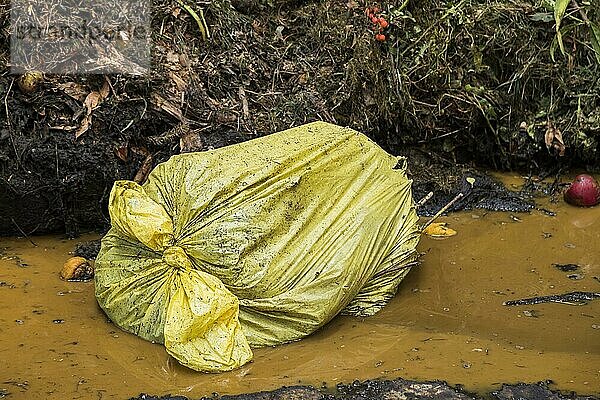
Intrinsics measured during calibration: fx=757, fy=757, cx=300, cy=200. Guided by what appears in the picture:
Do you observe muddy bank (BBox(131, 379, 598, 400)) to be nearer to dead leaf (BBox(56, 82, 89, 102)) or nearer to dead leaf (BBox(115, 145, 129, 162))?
dead leaf (BBox(115, 145, 129, 162))

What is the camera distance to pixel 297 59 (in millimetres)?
4930

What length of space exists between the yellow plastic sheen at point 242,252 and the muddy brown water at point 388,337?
0.34ft

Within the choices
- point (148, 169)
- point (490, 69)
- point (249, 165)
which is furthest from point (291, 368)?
point (490, 69)

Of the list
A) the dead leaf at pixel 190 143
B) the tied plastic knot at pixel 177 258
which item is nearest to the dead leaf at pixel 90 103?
the dead leaf at pixel 190 143

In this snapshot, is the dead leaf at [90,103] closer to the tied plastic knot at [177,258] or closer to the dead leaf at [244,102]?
the dead leaf at [244,102]

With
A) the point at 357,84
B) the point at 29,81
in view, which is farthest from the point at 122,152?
the point at 357,84

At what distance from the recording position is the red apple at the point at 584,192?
4.50 m

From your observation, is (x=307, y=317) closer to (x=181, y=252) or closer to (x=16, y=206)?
(x=181, y=252)

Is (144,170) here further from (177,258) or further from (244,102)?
(177,258)

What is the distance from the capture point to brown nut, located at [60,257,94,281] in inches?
140

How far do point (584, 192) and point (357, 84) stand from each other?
59.5 inches

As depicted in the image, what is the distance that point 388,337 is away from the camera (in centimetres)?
306

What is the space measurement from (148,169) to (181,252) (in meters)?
1.29

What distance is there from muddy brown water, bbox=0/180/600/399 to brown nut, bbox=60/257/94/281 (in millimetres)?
52
